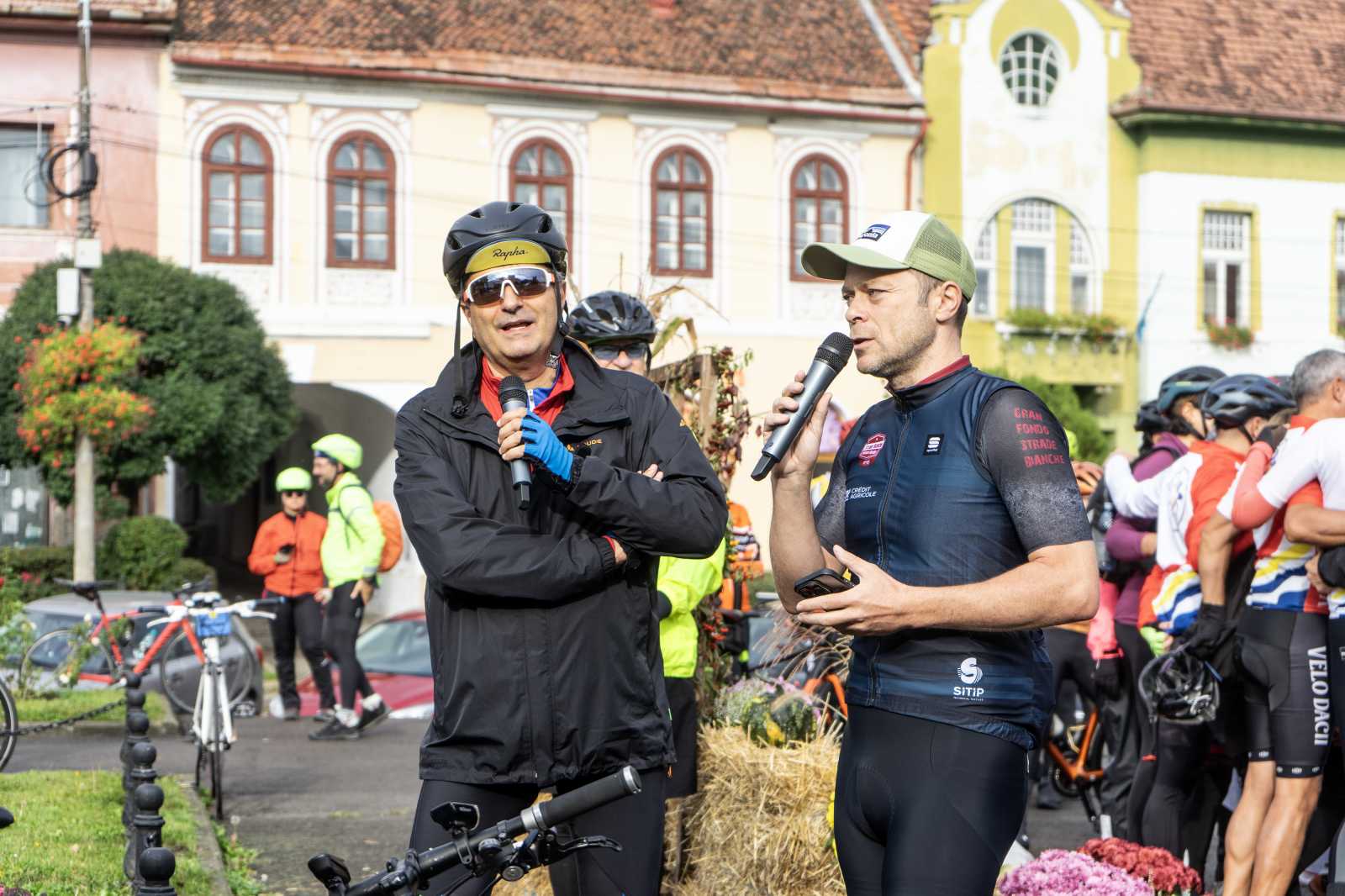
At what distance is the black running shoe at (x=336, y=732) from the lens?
43.3 feet

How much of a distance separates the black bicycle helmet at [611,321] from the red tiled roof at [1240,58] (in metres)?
28.3

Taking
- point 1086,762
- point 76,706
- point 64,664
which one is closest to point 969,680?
point 1086,762

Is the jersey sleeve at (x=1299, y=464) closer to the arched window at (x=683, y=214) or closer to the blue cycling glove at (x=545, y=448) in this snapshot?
the blue cycling glove at (x=545, y=448)

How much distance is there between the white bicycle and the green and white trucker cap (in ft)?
21.7

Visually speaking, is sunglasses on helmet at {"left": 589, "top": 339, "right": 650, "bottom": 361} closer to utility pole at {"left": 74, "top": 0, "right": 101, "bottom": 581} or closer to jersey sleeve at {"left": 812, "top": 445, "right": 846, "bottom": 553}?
jersey sleeve at {"left": 812, "top": 445, "right": 846, "bottom": 553}

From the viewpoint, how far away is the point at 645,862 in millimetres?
3955

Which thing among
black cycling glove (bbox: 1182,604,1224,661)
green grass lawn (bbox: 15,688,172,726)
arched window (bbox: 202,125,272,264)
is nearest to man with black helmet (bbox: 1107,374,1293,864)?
black cycling glove (bbox: 1182,604,1224,661)

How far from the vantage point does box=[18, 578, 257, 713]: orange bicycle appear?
13.2m

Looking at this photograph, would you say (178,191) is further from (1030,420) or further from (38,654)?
(1030,420)

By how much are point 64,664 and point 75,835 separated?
6.75m

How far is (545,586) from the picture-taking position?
3.80 metres

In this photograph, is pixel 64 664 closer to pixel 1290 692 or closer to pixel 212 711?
pixel 212 711

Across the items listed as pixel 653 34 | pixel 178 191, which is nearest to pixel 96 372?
pixel 178 191

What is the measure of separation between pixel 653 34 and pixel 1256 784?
25196 millimetres
